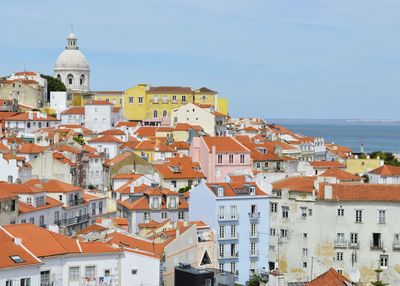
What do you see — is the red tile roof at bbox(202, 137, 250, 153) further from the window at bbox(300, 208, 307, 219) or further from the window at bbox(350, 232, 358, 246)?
the window at bbox(350, 232, 358, 246)

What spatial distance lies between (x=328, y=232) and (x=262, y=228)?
13.7ft

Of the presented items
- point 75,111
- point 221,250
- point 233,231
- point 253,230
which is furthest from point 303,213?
point 75,111

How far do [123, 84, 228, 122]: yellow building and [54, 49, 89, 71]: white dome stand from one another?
1688 centimetres

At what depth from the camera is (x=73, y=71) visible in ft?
388

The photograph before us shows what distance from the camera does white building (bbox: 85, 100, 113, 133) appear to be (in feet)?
301

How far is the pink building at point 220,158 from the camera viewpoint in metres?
69.0

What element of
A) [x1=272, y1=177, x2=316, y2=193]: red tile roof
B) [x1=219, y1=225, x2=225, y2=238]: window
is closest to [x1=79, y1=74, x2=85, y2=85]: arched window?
[x1=272, y1=177, x2=316, y2=193]: red tile roof

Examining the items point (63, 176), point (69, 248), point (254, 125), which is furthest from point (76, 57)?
point (69, 248)

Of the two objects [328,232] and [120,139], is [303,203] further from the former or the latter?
[120,139]

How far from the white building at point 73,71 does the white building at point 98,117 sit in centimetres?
2522

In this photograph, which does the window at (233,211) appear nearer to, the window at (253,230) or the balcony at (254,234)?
the window at (253,230)

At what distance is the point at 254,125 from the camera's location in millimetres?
110125

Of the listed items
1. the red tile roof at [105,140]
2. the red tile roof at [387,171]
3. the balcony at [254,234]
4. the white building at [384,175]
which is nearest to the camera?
the balcony at [254,234]

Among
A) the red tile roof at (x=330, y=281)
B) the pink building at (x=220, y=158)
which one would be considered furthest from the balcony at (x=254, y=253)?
the red tile roof at (x=330, y=281)
